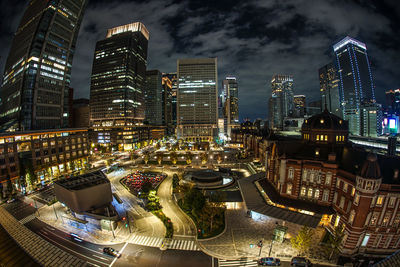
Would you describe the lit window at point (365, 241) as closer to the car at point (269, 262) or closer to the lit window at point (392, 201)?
the lit window at point (392, 201)

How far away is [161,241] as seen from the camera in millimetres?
33469

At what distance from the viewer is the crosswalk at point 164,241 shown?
105 ft

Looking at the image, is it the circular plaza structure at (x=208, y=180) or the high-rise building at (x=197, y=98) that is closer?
the circular plaza structure at (x=208, y=180)

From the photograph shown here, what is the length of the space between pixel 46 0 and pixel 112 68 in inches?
2808

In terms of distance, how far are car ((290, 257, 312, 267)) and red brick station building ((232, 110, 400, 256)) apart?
8898 millimetres

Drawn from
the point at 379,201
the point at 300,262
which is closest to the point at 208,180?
the point at 300,262

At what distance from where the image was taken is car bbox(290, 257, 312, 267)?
27.4 m

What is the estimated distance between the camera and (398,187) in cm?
2909

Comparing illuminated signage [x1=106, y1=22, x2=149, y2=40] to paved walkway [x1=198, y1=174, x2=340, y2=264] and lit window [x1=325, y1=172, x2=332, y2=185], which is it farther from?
lit window [x1=325, y1=172, x2=332, y2=185]

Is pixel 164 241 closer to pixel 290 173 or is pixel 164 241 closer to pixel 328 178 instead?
pixel 290 173

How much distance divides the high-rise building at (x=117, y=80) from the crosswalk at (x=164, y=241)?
5466 inches

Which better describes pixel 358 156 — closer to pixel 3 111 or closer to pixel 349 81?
pixel 3 111

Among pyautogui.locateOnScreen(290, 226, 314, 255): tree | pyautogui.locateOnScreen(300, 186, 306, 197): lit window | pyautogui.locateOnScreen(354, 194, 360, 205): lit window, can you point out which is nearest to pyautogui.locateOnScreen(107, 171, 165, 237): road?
pyautogui.locateOnScreen(290, 226, 314, 255): tree

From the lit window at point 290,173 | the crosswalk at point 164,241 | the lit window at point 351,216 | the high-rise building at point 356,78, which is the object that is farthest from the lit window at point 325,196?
the high-rise building at point 356,78
